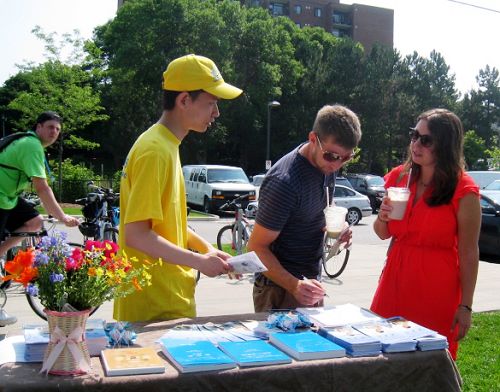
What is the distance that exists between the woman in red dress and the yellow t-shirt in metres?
1.33

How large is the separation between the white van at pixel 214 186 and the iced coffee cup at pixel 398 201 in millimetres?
20102

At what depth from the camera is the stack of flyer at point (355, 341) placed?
2.25 m

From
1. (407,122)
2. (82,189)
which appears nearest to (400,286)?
(82,189)

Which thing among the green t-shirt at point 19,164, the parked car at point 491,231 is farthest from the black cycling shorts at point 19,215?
the parked car at point 491,231

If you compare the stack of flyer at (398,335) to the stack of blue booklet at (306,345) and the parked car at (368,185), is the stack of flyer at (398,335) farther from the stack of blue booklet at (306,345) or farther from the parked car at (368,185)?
the parked car at (368,185)

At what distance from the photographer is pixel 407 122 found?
51906mm

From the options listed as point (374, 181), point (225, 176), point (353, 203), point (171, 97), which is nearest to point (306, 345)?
point (171, 97)

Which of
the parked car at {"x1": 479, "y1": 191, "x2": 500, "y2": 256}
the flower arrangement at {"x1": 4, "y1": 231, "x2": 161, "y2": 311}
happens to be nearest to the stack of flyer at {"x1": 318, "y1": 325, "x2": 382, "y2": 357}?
the flower arrangement at {"x1": 4, "y1": 231, "x2": 161, "y2": 311}

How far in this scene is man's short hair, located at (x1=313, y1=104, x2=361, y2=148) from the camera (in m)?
2.81

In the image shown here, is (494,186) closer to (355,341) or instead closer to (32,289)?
(355,341)

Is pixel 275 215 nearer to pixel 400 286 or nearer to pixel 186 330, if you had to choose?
pixel 186 330

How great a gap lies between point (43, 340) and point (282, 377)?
900 mm

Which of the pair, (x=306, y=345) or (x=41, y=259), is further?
(x=306, y=345)

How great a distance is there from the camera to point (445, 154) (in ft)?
10.7
